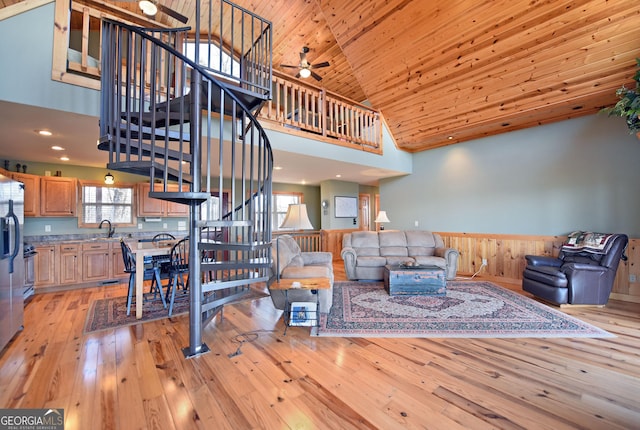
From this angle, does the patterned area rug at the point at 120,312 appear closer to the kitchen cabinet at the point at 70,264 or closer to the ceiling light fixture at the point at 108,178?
the kitchen cabinet at the point at 70,264

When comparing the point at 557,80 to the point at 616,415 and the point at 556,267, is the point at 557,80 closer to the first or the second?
the point at 556,267

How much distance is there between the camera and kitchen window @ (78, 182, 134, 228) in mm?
5145

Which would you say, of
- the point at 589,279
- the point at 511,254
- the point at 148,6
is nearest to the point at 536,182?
the point at 511,254

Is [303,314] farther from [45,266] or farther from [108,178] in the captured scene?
[108,178]

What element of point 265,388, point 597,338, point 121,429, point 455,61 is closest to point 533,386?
point 597,338

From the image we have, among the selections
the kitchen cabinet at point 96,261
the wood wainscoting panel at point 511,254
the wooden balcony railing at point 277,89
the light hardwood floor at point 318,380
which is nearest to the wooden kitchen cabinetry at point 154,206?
the kitchen cabinet at point 96,261

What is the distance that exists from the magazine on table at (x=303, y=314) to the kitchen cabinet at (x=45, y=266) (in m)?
4.46

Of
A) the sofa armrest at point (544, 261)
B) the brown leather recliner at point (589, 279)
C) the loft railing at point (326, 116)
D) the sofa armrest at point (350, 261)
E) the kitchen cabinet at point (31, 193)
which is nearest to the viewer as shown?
the brown leather recliner at point (589, 279)

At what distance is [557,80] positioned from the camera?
3770 millimetres

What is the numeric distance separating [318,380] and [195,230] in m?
1.63

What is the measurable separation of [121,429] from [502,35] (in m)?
5.50

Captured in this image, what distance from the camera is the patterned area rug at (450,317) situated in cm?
275

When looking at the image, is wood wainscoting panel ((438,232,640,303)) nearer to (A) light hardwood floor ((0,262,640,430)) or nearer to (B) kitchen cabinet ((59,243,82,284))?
(A) light hardwood floor ((0,262,640,430))

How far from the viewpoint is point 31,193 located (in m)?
4.47
